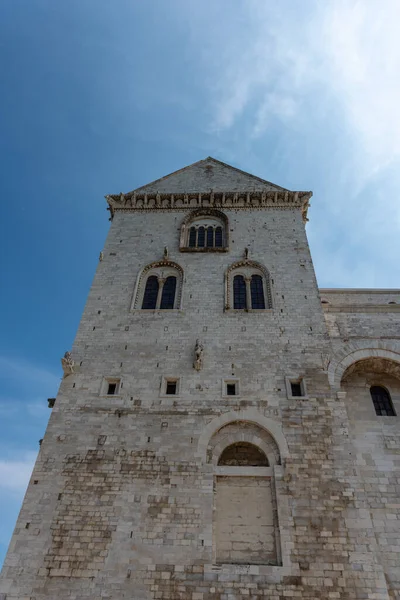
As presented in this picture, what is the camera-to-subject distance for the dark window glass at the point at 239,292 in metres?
15.9

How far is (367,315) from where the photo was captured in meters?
15.3

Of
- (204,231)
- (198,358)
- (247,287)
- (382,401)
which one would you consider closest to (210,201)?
(204,231)

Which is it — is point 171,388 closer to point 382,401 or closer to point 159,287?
point 159,287

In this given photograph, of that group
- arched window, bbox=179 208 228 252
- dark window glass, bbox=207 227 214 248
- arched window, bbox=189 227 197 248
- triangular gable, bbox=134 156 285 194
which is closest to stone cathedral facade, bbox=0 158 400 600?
arched window, bbox=179 208 228 252

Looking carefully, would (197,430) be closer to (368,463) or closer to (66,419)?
(66,419)

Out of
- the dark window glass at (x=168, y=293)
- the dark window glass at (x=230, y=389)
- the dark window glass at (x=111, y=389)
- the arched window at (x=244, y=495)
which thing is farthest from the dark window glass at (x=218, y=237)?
the arched window at (x=244, y=495)

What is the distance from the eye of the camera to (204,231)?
63.0 feet

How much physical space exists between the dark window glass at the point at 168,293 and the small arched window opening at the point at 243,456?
6031mm

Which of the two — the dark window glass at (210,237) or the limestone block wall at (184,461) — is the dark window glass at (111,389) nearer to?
the limestone block wall at (184,461)

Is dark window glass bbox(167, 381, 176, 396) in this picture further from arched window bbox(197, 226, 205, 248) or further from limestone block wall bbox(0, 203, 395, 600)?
arched window bbox(197, 226, 205, 248)

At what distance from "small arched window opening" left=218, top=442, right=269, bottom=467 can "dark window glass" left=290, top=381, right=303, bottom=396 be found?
2164mm

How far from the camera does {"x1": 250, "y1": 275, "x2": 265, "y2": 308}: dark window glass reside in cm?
1589

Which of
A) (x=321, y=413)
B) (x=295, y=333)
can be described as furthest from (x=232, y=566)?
(x=295, y=333)

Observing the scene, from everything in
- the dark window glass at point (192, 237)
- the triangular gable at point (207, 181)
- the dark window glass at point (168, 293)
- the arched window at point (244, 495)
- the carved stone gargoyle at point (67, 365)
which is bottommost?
the arched window at point (244, 495)
